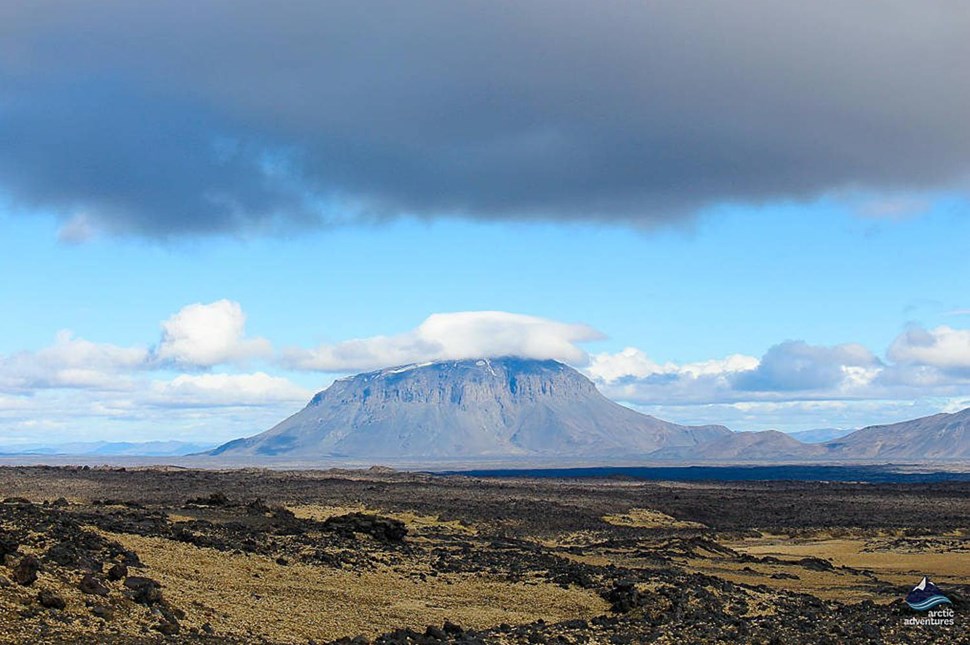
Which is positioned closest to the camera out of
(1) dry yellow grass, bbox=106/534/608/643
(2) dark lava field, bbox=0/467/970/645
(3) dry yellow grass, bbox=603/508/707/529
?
(2) dark lava field, bbox=0/467/970/645

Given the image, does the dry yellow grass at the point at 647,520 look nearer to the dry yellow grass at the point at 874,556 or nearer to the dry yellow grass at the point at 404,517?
the dry yellow grass at the point at 874,556

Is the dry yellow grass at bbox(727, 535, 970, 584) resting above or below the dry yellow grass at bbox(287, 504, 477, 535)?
below

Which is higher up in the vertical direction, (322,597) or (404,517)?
(322,597)

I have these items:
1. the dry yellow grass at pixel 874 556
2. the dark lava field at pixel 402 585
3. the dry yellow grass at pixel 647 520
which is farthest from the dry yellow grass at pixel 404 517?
the dry yellow grass at pixel 874 556

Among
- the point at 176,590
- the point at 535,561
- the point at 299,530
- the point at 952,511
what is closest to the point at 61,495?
the point at 299,530

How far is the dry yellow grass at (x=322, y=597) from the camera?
25.5 m

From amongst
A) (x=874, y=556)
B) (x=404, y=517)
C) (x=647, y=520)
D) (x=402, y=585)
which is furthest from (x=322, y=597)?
(x=647, y=520)

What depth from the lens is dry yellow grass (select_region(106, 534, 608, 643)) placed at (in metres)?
25.5

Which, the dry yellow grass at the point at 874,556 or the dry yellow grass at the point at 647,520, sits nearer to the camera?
the dry yellow grass at the point at 874,556

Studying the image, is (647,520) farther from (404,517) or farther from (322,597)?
(322,597)

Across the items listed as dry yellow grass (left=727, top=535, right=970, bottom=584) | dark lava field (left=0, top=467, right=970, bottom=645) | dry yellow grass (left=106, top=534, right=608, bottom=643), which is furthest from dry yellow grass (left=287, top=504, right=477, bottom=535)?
dry yellow grass (left=106, top=534, right=608, bottom=643)

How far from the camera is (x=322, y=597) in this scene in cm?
2928

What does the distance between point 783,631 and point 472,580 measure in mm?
10460

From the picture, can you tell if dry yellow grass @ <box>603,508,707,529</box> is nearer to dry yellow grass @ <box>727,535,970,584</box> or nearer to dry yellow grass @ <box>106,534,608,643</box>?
dry yellow grass @ <box>727,535,970,584</box>
